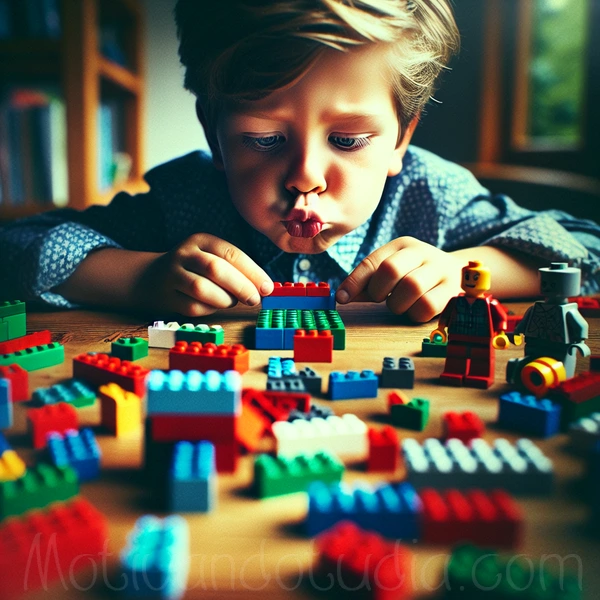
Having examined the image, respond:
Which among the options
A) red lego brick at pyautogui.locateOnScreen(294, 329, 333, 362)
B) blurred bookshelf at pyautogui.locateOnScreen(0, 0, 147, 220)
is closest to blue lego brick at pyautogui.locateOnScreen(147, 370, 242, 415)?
red lego brick at pyautogui.locateOnScreen(294, 329, 333, 362)

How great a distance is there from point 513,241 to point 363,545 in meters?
0.72

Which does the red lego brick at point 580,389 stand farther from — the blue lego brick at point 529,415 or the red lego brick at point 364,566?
the red lego brick at point 364,566

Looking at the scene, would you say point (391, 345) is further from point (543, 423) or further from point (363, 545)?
point (363, 545)

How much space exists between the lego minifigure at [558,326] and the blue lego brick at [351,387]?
4.8 inches

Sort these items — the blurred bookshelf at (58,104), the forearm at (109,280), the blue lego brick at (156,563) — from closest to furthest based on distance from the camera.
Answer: the blue lego brick at (156,563), the forearm at (109,280), the blurred bookshelf at (58,104)

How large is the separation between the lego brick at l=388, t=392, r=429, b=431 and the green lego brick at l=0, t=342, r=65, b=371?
31cm

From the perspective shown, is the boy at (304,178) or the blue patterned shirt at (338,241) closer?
the boy at (304,178)

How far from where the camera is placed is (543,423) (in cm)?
41

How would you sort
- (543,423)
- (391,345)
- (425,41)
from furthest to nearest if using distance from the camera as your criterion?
(425,41)
(391,345)
(543,423)

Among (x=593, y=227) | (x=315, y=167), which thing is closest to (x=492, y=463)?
(x=315, y=167)

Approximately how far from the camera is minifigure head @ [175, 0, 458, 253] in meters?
0.70

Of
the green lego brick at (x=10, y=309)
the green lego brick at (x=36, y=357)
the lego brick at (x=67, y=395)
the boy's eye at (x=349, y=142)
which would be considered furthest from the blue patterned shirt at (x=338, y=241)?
the lego brick at (x=67, y=395)

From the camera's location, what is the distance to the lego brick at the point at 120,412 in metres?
0.40

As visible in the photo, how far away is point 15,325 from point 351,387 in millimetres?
369
